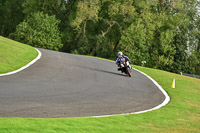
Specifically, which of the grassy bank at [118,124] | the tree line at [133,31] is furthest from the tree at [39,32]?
the grassy bank at [118,124]

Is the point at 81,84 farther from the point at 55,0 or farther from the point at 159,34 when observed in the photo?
the point at 55,0

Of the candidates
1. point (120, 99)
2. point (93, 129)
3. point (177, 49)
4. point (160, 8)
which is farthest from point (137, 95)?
point (160, 8)

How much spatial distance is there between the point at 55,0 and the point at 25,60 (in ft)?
152

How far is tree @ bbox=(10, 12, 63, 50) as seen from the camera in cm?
5781

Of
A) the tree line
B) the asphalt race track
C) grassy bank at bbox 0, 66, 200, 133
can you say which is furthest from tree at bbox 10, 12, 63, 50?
grassy bank at bbox 0, 66, 200, 133

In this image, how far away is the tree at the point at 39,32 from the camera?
5781cm

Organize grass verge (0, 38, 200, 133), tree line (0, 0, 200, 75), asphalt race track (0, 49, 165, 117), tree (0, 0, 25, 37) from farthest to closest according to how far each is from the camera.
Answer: tree (0, 0, 25, 37) → tree line (0, 0, 200, 75) → asphalt race track (0, 49, 165, 117) → grass verge (0, 38, 200, 133)

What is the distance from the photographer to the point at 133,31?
55375 mm

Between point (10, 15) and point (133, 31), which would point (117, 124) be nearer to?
point (133, 31)

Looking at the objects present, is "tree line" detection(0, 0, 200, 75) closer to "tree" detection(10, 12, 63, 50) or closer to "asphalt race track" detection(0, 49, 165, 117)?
"tree" detection(10, 12, 63, 50)

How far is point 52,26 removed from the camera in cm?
6094

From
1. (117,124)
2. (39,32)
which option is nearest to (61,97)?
(117,124)

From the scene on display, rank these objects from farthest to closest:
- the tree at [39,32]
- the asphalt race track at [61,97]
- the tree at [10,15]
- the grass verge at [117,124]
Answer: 1. the tree at [10,15]
2. the tree at [39,32]
3. the asphalt race track at [61,97]
4. the grass verge at [117,124]

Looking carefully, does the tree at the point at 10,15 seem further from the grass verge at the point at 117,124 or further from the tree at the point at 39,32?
the grass verge at the point at 117,124
